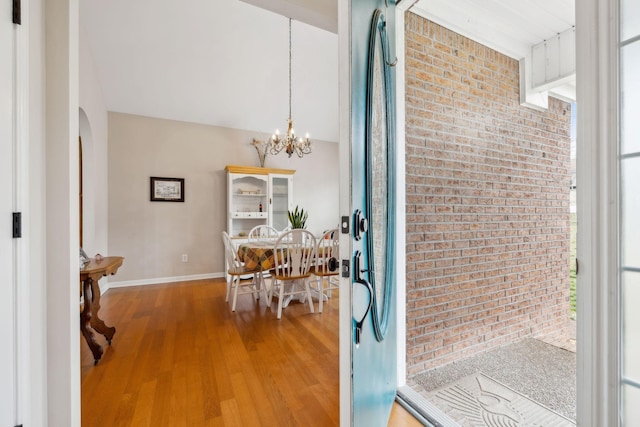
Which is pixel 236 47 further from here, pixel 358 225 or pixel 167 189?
pixel 358 225

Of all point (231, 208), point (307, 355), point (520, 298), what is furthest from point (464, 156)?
point (231, 208)

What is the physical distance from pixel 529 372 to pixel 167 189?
478 centimetres

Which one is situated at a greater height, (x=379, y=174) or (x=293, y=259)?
(x=379, y=174)

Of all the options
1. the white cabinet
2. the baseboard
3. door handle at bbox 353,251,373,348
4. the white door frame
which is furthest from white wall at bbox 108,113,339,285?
the white door frame

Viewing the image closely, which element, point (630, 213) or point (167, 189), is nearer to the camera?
point (630, 213)

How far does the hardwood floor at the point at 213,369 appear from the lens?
4.75 feet

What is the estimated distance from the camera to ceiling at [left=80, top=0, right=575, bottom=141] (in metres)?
1.99

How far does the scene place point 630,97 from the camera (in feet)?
2.05

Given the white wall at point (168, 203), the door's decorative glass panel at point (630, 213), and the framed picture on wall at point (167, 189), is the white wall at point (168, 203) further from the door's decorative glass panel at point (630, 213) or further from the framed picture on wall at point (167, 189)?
the door's decorative glass panel at point (630, 213)

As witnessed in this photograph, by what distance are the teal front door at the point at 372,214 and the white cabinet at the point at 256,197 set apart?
3432 mm

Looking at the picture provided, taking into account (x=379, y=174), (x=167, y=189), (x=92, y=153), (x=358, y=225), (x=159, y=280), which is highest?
(x=92, y=153)

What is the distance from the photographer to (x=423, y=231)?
5.94ft

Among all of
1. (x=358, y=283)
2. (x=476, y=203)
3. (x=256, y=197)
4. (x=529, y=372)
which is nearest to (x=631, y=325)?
(x=358, y=283)

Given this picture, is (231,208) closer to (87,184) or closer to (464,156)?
(87,184)
